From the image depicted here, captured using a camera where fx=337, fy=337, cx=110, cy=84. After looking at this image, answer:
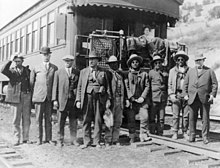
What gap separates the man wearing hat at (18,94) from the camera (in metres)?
6.90

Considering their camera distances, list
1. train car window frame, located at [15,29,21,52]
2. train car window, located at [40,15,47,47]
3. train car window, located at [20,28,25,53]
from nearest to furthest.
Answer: train car window, located at [40,15,47,47], train car window, located at [20,28,25,53], train car window frame, located at [15,29,21,52]

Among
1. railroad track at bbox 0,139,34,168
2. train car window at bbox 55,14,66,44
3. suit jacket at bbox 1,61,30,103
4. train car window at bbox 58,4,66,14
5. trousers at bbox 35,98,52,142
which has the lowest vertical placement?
railroad track at bbox 0,139,34,168

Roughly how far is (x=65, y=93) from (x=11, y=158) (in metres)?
1.66

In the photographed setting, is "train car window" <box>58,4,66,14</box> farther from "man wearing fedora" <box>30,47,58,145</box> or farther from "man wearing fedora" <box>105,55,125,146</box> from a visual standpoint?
"man wearing fedora" <box>105,55,125,146</box>

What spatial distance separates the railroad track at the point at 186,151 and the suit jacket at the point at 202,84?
3.43ft

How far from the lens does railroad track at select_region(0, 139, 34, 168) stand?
16.8ft

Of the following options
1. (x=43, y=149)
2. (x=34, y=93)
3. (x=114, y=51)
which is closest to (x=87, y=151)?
(x=43, y=149)

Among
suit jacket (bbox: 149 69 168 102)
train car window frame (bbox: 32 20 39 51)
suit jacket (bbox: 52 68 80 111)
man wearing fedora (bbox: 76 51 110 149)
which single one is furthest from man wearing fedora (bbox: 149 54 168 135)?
train car window frame (bbox: 32 20 39 51)

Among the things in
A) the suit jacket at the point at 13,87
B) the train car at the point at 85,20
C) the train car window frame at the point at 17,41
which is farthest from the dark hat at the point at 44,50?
the train car window frame at the point at 17,41

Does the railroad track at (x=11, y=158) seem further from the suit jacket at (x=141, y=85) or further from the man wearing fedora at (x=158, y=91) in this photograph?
the man wearing fedora at (x=158, y=91)

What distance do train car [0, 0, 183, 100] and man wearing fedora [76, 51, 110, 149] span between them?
1.33 m

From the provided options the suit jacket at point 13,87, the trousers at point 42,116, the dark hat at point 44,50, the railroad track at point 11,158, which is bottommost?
the railroad track at point 11,158

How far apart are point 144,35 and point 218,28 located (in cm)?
2280

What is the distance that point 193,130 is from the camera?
7020mm
